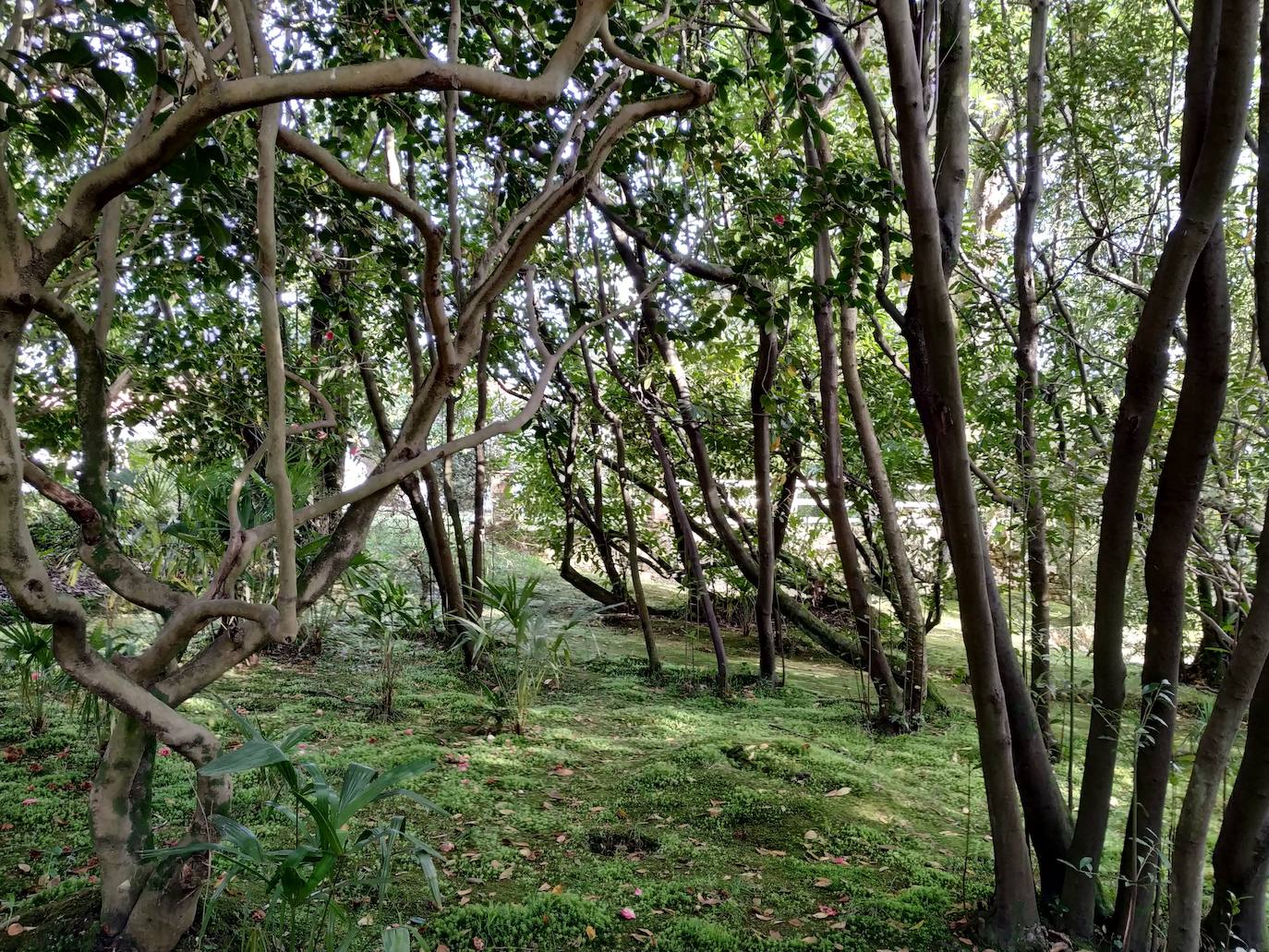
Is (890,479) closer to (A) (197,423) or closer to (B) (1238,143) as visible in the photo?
(B) (1238,143)

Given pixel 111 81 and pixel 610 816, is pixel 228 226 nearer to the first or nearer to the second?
pixel 111 81

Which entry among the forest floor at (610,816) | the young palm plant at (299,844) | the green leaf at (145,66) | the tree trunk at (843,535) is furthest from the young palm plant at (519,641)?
the green leaf at (145,66)

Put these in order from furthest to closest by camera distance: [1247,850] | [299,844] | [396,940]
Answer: [1247,850] < [299,844] < [396,940]

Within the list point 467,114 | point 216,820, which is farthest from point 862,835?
point 467,114

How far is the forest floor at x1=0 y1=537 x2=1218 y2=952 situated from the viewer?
242cm

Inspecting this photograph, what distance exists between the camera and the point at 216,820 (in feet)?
→ 6.11

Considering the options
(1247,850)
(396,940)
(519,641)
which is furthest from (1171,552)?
(519,641)

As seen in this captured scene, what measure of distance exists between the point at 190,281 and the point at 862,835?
4.69m

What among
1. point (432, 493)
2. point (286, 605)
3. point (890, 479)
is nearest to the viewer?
point (286, 605)

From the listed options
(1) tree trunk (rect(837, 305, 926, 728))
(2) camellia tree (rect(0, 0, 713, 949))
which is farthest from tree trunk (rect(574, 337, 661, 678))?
(2) camellia tree (rect(0, 0, 713, 949))

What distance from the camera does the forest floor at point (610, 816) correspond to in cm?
242

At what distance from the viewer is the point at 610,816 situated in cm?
329

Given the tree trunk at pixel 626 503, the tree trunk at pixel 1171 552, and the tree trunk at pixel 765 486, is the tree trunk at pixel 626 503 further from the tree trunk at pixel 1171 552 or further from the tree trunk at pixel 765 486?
the tree trunk at pixel 1171 552

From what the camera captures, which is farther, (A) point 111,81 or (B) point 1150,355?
(B) point 1150,355
